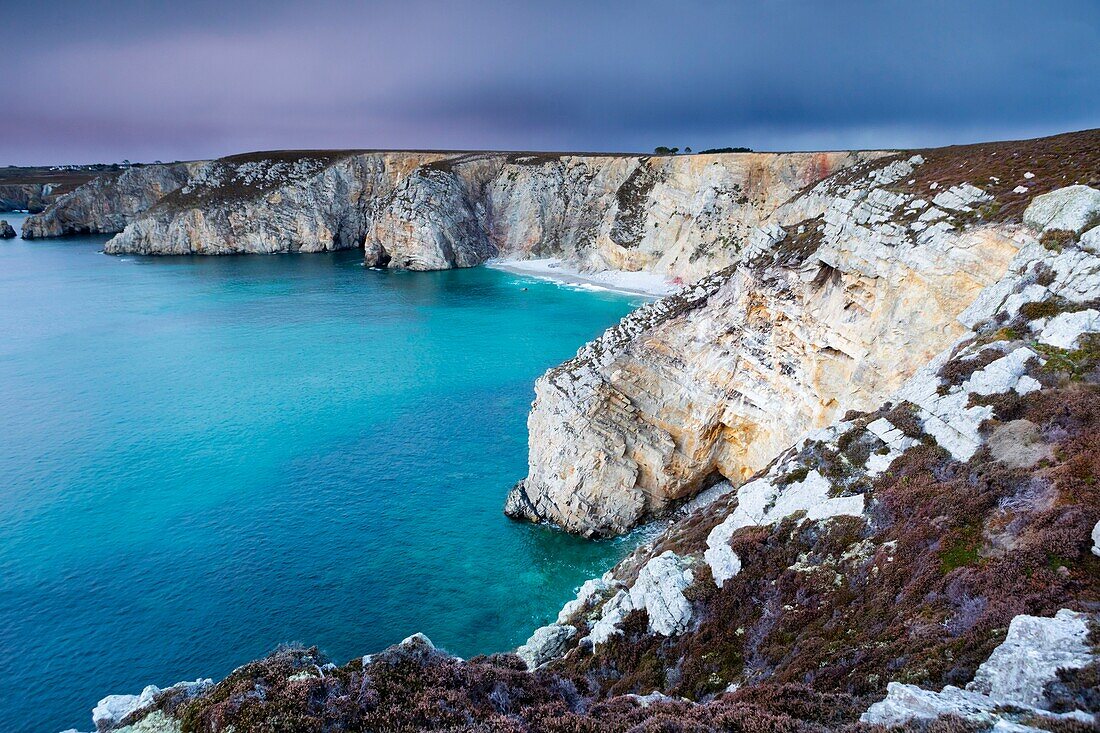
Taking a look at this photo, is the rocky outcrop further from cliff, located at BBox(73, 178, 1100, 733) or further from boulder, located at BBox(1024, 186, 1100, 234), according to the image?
boulder, located at BBox(1024, 186, 1100, 234)

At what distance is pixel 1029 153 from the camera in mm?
26734

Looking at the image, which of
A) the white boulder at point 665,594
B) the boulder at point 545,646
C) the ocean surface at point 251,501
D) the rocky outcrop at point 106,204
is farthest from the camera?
the rocky outcrop at point 106,204

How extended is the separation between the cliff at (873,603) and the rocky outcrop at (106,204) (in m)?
182

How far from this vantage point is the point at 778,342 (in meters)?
29.1

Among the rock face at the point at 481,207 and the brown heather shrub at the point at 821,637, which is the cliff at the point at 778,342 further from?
the rock face at the point at 481,207

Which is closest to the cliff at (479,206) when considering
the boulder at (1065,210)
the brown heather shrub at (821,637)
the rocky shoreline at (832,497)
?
the rocky shoreline at (832,497)

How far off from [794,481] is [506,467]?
910 inches

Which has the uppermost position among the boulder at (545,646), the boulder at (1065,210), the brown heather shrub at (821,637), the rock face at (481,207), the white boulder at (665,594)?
the rock face at (481,207)

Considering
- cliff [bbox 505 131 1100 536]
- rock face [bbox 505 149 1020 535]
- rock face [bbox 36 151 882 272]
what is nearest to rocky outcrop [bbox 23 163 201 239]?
rock face [bbox 36 151 882 272]

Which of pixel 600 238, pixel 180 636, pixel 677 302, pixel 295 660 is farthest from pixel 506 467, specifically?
pixel 600 238

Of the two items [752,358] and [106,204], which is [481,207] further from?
[106,204]

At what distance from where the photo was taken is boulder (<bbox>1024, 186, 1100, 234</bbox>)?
1812 cm

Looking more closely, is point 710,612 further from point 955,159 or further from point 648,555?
point 955,159

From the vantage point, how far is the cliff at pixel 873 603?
28.9ft
